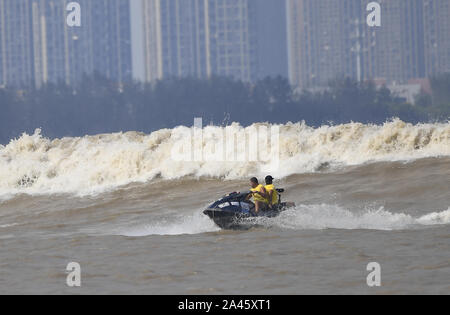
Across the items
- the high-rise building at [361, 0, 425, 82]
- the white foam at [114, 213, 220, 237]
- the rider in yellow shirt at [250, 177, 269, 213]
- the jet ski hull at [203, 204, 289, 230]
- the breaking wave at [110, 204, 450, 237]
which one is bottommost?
the white foam at [114, 213, 220, 237]

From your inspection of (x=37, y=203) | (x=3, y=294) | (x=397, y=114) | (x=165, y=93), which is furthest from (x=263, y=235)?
(x=165, y=93)

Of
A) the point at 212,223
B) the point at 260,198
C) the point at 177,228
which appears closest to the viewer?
the point at 260,198

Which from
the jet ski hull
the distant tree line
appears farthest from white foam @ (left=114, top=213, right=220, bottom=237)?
the distant tree line

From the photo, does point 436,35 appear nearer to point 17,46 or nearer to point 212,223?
point 17,46

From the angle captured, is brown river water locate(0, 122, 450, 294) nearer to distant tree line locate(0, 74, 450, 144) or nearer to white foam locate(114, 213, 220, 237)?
white foam locate(114, 213, 220, 237)

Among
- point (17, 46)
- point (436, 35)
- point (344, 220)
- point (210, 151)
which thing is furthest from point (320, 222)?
point (17, 46)

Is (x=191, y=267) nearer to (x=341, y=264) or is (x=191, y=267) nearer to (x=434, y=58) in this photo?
(x=341, y=264)
